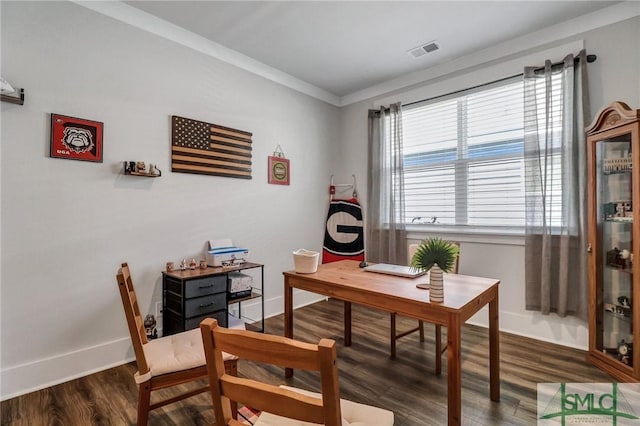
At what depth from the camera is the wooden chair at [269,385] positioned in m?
0.72

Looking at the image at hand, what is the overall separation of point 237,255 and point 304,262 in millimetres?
1051

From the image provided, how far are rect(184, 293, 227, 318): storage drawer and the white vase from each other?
69.5 inches

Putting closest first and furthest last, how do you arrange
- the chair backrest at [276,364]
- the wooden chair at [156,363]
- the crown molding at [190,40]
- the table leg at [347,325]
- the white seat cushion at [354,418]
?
the chair backrest at [276,364] < the white seat cushion at [354,418] < the wooden chair at [156,363] < the crown molding at [190,40] < the table leg at [347,325]

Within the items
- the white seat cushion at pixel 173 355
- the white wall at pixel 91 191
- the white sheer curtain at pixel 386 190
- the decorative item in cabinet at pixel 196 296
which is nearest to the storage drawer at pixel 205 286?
the decorative item in cabinet at pixel 196 296

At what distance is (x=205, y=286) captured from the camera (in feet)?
8.05

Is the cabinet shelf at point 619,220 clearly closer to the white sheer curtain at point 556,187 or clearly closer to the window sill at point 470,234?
the white sheer curtain at point 556,187

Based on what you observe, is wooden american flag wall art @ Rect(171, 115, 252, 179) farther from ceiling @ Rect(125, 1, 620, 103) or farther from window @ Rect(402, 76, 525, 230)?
window @ Rect(402, 76, 525, 230)

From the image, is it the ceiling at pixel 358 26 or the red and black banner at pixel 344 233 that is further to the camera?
the red and black banner at pixel 344 233

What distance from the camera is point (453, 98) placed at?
3344 mm

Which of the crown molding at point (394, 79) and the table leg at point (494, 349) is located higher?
the crown molding at point (394, 79)

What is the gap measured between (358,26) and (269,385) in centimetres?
286

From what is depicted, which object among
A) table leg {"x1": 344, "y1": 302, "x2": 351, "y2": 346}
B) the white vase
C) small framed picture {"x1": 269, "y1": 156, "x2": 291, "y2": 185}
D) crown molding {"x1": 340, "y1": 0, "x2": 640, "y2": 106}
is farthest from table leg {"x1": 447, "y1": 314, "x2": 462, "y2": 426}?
crown molding {"x1": 340, "y1": 0, "x2": 640, "y2": 106}

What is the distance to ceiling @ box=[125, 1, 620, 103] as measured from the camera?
2412 millimetres

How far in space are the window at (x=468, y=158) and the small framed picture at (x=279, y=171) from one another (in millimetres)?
1466
